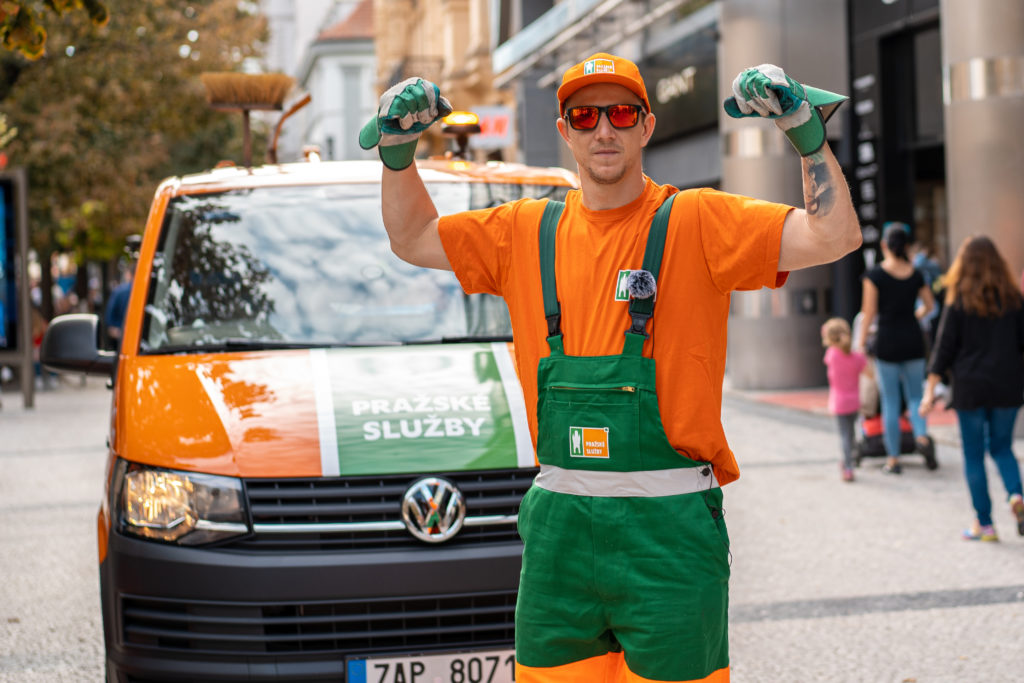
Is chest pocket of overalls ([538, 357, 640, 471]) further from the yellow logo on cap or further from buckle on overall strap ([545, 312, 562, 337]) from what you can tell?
the yellow logo on cap

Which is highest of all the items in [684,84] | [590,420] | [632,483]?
[684,84]

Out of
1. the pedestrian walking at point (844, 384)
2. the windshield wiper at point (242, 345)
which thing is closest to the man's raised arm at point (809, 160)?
the windshield wiper at point (242, 345)

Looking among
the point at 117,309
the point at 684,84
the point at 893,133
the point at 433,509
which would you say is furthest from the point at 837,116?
the point at 433,509

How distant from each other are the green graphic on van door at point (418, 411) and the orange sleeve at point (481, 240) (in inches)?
39.7

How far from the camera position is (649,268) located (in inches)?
114

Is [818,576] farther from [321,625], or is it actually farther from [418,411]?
[321,625]

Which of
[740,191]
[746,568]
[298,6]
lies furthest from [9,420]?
[298,6]

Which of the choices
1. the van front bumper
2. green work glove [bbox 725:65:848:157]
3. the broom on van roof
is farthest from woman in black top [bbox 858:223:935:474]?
green work glove [bbox 725:65:848:157]

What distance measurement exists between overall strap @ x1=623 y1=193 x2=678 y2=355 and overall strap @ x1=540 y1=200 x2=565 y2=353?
0.54 ft

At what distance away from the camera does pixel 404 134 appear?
9.84 feet

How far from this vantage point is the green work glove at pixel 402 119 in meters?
2.91

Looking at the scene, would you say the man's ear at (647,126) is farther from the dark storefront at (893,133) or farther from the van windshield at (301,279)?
the dark storefront at (893,133)

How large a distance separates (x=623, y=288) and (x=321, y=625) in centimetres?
156

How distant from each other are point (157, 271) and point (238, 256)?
1.00 ft
